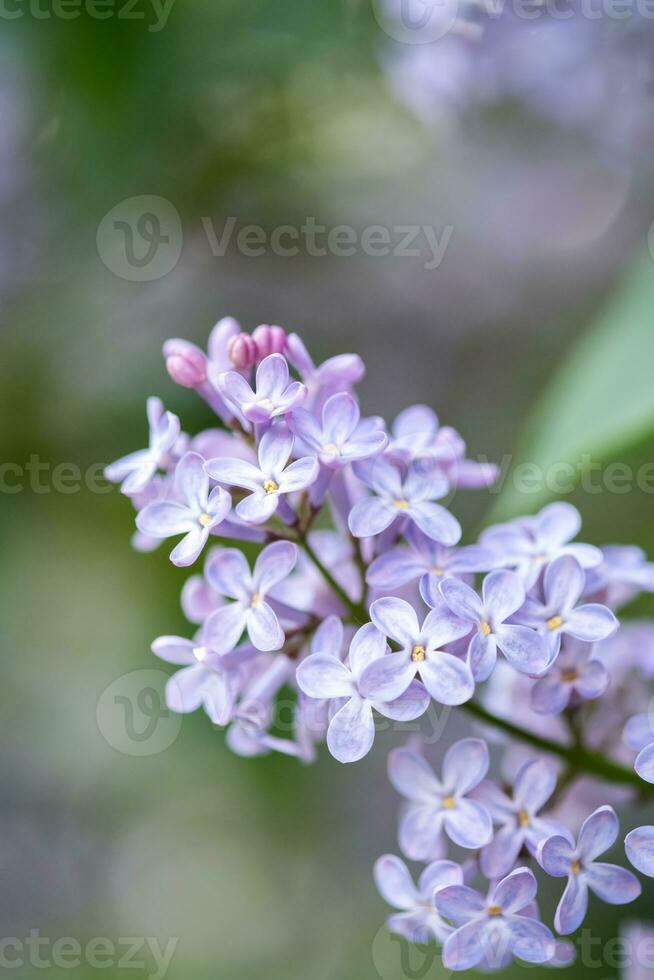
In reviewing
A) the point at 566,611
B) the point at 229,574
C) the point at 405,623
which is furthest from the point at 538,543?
the point at 229,574

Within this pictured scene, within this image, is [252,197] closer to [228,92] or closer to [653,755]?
[228,92]

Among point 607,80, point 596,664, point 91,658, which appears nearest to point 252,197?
point 607,80

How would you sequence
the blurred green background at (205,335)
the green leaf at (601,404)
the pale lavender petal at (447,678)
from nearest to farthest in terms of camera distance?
the pale lavender petal at (447,678), the green leaf at (601,404), the blurred green background at (205,335)

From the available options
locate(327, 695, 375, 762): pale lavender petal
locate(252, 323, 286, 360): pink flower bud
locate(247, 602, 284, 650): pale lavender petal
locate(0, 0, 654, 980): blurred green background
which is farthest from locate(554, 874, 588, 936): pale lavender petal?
locate(0, 0, 654, 980): blurred green background

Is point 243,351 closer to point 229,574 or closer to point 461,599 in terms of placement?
point 229,574

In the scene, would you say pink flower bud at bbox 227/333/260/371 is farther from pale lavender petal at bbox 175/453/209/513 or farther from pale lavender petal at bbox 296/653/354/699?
pale lavender petal at bbox 296/653/354/699

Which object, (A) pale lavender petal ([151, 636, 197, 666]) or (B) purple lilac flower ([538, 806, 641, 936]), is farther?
(A) pale lavender petal ([151, 636, 197, 666])

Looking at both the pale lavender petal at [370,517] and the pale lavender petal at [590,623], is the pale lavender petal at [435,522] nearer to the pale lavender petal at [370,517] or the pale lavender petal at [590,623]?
the pale lavender petal at [370,517]

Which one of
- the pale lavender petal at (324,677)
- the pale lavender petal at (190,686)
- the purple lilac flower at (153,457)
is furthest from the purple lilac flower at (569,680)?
the purple lilac flower at (153,457)
